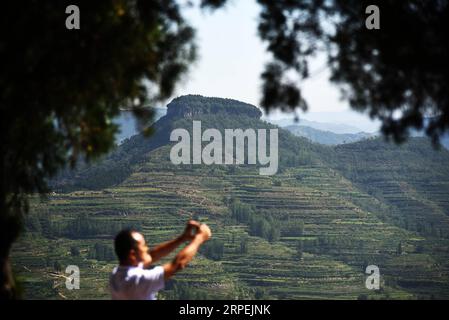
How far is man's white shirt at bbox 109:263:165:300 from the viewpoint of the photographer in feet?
16.3

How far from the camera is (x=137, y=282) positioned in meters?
4.98

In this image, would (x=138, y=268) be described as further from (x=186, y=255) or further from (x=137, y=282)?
(x=186, y=255)

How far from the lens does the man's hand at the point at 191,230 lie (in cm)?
518

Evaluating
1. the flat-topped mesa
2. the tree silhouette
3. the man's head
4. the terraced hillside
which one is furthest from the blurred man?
the flat-topped mesa

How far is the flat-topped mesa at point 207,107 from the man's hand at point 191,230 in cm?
17402

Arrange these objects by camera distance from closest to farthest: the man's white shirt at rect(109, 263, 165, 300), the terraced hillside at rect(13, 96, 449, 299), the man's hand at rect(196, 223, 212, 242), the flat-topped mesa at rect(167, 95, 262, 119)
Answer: the man's white shirt at rect(109, 263, 165, 300) < the man's hand at rect(196, 223, 212, 242) < the terraced hillside at rect(13, 96, 449, 299) < the flat-topped mesa at rect(167, 95, 262, 119)

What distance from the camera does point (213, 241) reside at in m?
135

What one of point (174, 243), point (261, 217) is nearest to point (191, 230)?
point (174, 243)

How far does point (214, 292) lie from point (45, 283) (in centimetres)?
2663

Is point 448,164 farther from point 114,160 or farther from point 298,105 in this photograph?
point 298,105

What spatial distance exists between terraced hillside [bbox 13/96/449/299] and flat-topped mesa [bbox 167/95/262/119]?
26 centimetres

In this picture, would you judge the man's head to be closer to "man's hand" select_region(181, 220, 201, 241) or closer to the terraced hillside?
"man's hand" select_region(181, 220, 201, 241)

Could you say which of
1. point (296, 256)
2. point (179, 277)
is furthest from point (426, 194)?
point (179, 277)

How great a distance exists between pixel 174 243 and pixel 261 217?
148 m
